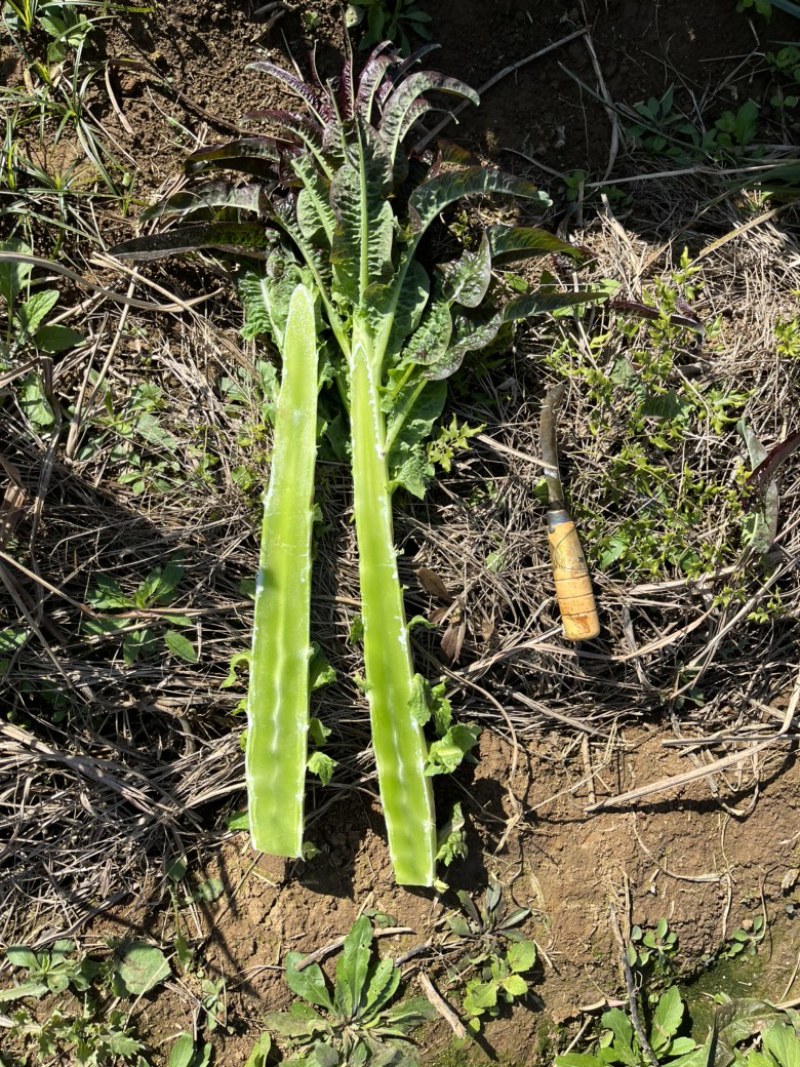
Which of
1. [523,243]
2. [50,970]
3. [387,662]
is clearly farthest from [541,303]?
[50,970]

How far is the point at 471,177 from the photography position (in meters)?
2.37

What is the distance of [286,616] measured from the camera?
234 centimetres

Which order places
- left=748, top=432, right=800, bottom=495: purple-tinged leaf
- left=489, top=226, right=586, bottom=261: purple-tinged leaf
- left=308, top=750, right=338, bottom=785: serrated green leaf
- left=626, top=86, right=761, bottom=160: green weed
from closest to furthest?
1. left=308, top=750, right=338, bottom=785: serrated green leaf
2. left=489, top=226, right=586, bottom=261: purple-tinged leaf
3. left=748, top=432, right=800, bottom=495: purple-tinged leaf
4. left=626, top=86, right=761, bottom=160: green weed

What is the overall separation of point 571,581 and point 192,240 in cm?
142

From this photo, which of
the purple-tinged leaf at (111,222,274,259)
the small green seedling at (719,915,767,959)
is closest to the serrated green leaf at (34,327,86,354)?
the purple-tinged leaf at (111,222,274,259)

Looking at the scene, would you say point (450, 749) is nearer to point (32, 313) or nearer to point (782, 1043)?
point (782, 1043)

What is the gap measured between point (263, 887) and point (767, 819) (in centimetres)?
150

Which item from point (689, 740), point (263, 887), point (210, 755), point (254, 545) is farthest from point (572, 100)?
point (263, 887)

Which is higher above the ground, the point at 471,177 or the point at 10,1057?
the point at 471,177

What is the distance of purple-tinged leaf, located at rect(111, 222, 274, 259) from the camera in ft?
7.93

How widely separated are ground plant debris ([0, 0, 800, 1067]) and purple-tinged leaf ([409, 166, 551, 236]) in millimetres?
12

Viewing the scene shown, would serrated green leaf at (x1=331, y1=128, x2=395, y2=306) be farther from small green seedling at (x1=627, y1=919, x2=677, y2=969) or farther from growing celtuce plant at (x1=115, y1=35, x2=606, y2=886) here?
small green seedling at (x1=627, y1=919, x2=677, y2=969)

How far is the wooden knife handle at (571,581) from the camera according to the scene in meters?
2.46

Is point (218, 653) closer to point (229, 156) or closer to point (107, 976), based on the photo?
point (107, 976)
